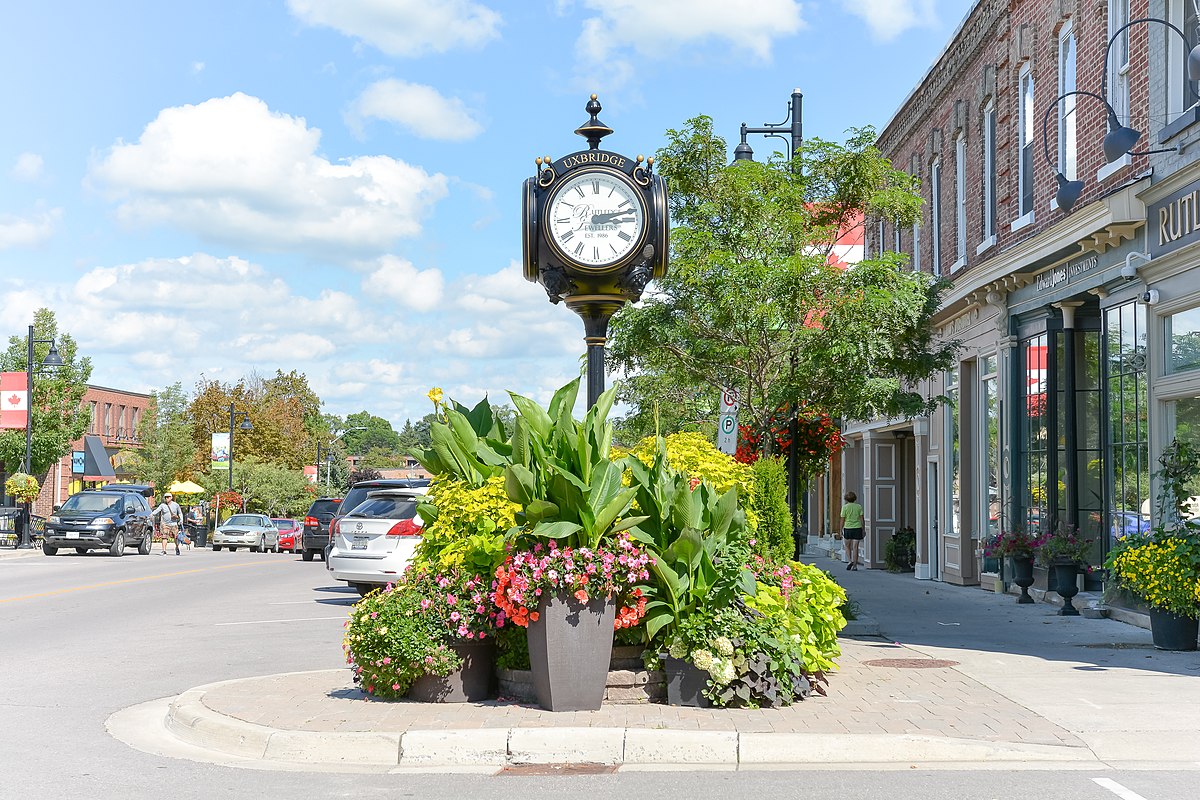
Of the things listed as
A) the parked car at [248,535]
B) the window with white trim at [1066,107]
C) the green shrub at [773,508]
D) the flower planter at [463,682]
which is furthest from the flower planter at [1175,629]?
the parked car at [248,535]

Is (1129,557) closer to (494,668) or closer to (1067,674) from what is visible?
(1067,674)

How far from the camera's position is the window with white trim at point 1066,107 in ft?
57.3

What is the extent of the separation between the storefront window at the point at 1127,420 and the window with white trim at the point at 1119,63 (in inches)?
97.0

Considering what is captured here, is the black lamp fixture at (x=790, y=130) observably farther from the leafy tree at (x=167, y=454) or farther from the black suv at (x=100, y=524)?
the leafy tree at (x=167, y=454)

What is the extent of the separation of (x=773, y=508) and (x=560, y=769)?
5239 mm

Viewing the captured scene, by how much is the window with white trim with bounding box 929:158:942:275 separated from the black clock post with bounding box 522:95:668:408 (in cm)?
1558

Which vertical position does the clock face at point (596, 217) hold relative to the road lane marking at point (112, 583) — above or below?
above

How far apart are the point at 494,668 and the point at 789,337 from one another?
26.3ft

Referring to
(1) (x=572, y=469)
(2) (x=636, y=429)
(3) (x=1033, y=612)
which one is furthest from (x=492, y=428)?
(2) (x=636, y=429)

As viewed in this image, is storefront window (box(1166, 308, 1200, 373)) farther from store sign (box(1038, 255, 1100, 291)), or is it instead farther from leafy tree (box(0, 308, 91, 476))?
leafy tree (box(0, 308, 91, 476))

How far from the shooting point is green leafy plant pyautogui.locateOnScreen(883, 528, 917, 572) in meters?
27.7

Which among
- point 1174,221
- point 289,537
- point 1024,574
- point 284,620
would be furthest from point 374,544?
point 289,537

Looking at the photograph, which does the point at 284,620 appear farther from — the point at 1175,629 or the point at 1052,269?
the point at 1052,269

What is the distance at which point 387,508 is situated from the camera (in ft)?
60.8
